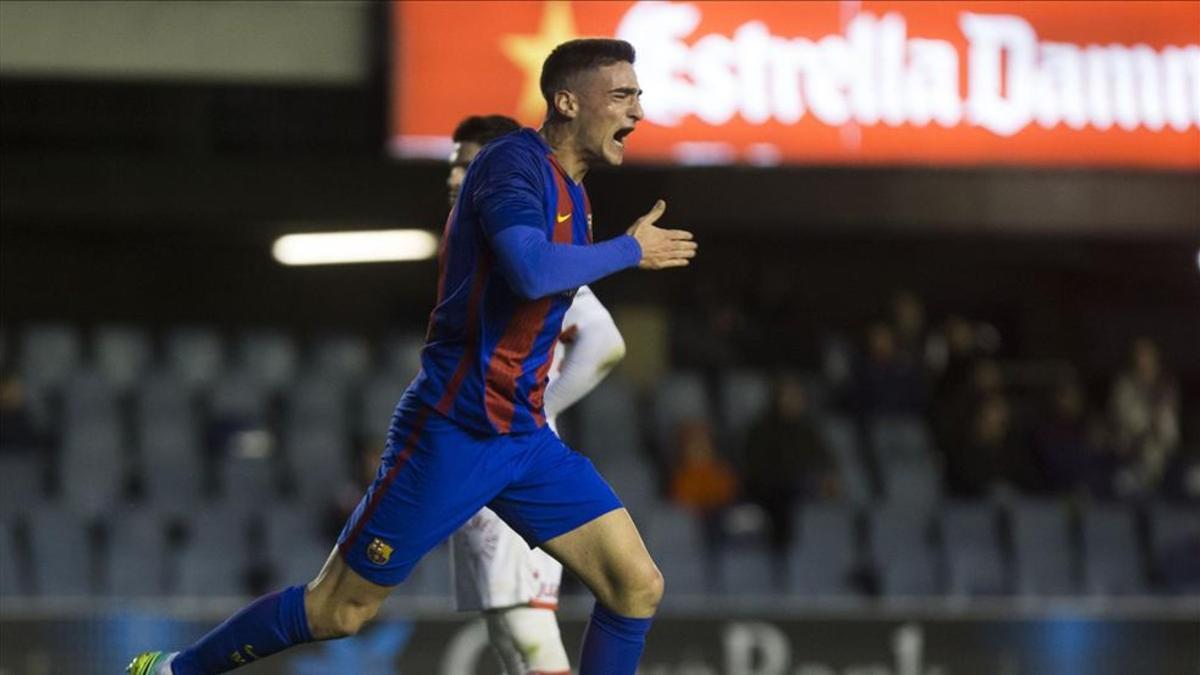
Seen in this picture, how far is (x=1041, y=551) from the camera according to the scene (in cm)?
1198

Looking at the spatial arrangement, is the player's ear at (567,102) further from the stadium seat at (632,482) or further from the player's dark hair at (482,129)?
the stadium seat at (632,482)

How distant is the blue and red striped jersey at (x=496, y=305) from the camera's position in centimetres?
445

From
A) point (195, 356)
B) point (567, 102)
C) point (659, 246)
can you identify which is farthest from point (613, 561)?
point (195, 356)

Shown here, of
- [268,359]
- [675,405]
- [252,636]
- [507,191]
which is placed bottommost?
[252,636]

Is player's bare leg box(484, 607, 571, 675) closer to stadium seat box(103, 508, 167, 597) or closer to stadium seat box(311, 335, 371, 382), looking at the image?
stadium seat box(103, 508, 167, 597)

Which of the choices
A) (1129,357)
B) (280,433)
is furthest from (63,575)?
(1129,357)

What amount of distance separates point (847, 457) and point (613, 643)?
796 cm

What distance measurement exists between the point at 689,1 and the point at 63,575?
444cm

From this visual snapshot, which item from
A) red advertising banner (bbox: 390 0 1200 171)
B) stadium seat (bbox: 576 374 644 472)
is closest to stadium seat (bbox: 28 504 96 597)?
red advertising banner (bbox: 390 0 1200 171)

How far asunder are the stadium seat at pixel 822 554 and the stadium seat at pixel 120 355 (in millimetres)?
4178

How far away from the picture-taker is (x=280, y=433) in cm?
1218

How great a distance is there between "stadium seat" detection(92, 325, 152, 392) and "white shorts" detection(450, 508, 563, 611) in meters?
7.54

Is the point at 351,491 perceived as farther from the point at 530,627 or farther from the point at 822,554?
the point at 530,627

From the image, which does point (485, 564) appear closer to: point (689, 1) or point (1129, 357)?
point (689, 1)
